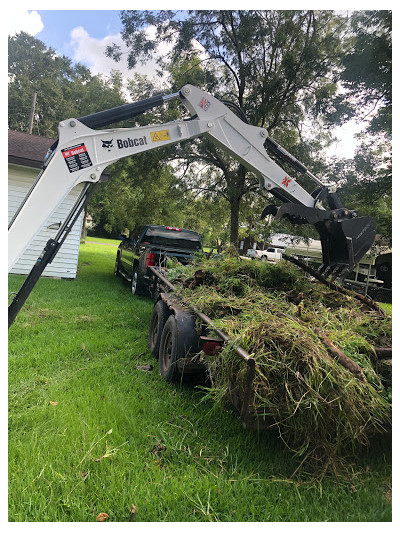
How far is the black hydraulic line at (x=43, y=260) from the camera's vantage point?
115 inches

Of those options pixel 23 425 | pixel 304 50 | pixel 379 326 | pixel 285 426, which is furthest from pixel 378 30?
pixel 23 425

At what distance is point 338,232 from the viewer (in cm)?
364

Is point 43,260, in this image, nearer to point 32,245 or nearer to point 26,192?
point 32,245

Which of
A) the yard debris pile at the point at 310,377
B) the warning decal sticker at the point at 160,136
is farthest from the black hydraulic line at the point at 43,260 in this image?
the yard debris pile at the point at 310,377

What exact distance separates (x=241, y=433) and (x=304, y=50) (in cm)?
773

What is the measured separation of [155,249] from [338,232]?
14.6ft

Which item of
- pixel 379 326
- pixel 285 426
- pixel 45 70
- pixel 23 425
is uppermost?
pixel 45 70

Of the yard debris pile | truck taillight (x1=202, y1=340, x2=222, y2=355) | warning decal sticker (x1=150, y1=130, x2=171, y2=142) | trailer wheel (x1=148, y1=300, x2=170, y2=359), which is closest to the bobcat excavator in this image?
warning decal sticker (x1=150, y1=130, x2=171, y2=142)

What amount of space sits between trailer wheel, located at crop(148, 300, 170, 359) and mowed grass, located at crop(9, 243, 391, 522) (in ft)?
1.63

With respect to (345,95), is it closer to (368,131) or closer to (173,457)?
(368,131)

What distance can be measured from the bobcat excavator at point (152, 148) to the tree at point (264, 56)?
3.73 metres

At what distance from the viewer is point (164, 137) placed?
11.0 feet

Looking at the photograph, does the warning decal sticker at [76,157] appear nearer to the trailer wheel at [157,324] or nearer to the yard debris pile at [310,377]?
the yard debris pile at [310,377]

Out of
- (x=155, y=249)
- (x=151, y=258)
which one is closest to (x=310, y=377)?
(x=151, y=258)
